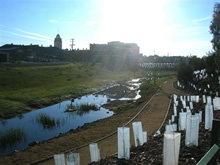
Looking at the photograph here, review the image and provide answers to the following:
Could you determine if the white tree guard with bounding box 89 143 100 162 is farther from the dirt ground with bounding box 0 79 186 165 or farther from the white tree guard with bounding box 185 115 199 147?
the dirt ground with bounding box 0 79 186 165

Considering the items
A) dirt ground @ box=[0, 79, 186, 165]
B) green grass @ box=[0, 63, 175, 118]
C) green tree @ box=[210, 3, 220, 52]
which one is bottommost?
dirt ground @ box=[0, 79, 186, 165]

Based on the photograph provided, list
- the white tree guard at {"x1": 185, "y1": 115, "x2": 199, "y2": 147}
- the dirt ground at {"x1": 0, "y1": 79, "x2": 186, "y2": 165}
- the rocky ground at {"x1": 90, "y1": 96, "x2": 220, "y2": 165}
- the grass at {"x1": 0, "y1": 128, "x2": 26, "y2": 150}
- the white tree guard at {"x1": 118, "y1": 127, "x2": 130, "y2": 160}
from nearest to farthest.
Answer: the rocky ground at {"x1": 90, "y1": 96, "x2": 220, "y2": 165} → the white tree guard at {"x1": 185, "y1": 115, "x2": 199, "y2": 147} → the white tree guard at {"x1": 118, "y1": 127, "x2": 130, "y2": 160} → the dirt ground at {"x1": 0, "y1": 79, "x2": 186, "y2": 165} → the grass at {"x1": 0, "y1": 128, "x2": 26, "y2": 150}

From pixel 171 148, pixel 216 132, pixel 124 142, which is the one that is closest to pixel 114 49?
pixel 124 142

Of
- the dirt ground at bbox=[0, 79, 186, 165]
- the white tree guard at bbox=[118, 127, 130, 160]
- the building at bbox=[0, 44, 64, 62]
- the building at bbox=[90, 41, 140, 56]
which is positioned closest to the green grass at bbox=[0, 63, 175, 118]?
the dirt ground at bbox=[0, 79, 186, 165]

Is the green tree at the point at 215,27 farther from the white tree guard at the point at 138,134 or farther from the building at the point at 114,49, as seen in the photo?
the building at the point at 114,49

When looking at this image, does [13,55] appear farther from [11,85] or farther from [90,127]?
[90,127]

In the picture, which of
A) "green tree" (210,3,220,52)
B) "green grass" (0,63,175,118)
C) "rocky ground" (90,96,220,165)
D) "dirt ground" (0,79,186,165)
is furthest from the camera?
"green tree" (210,3,220,52)

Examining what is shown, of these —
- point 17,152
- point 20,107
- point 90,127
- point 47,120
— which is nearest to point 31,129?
point 47,120

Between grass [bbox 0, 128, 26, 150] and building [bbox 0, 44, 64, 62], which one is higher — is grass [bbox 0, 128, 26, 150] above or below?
below

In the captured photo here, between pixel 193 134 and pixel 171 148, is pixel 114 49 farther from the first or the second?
pixel 171 148

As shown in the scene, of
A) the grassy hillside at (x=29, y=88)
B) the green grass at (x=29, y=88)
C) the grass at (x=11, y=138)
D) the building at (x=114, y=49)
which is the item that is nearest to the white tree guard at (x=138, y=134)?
the grass at (x=11, y=138)

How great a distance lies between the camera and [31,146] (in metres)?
13.9

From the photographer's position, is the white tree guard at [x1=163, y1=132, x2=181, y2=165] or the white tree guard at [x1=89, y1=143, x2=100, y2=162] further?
the white tree guard at [x1=89, y1=143, x2=100, y2=162]

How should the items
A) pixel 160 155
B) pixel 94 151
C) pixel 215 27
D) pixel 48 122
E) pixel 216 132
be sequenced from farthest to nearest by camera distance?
pixel 215 27 < pixel 48 122 < pixel 94 151 < pixel 160 155 < pixel 216 132
